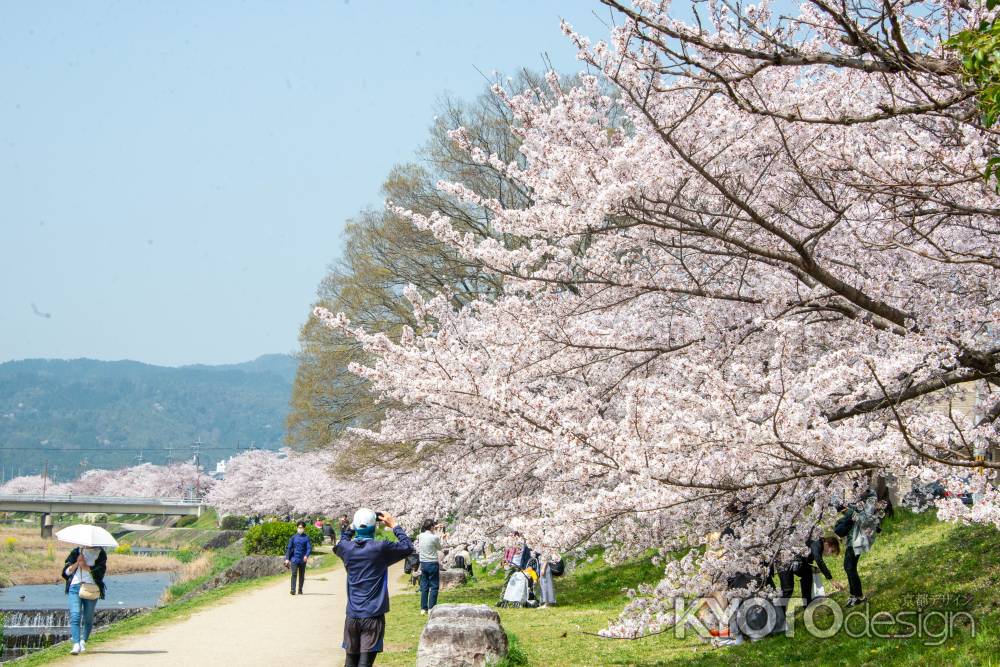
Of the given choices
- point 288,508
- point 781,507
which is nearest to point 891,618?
point 781,507

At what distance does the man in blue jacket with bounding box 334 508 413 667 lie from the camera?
7.39 m

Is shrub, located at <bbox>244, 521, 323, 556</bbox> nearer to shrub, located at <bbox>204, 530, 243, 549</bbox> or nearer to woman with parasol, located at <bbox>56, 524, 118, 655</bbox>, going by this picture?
woman with parasol, located at <bbox>56, 524, 118, 655</bbox>

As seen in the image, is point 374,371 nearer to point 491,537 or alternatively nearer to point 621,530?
point 621,530

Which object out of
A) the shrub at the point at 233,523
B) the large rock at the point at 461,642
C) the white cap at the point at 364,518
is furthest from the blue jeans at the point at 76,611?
the shrub at the point at 233,523

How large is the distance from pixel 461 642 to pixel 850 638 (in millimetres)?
3614

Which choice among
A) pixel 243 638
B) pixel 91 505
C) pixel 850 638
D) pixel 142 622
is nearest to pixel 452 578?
pixel 142 622

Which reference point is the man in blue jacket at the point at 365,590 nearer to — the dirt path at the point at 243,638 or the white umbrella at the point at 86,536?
the dirt path at the point at 243,638

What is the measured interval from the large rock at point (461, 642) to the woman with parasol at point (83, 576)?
4.99m

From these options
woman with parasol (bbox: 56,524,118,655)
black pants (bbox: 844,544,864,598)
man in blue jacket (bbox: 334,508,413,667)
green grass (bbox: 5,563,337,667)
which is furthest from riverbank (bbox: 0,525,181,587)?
black pants (bbox: 844,544,864,598)

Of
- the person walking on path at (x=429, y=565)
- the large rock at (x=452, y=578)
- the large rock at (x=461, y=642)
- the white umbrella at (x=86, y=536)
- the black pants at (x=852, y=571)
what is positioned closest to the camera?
the large rock at (x=461, y=642)

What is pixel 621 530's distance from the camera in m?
7.61

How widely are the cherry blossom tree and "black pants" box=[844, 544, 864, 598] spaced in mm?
1929

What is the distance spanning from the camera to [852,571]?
395 inches

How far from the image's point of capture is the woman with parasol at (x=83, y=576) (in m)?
11.6
